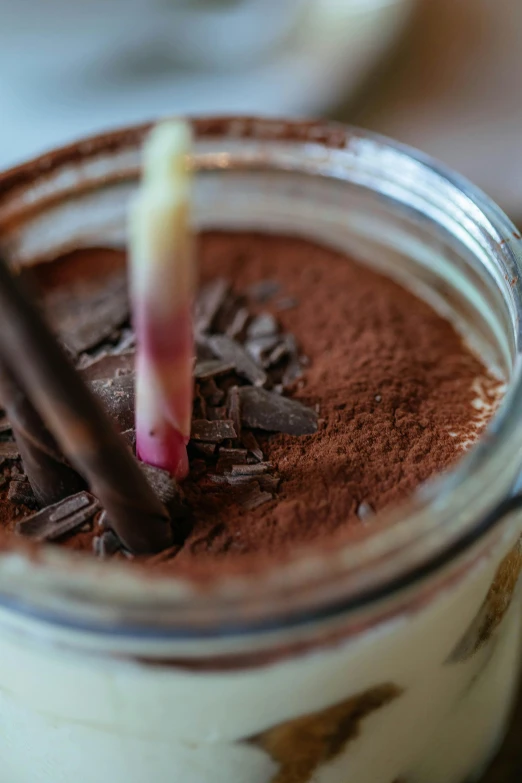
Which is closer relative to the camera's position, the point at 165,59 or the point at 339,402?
the point at 339,402

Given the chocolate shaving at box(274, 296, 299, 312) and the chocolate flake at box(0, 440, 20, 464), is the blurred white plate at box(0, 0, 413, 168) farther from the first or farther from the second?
the chocolate flake at box(0, 440, 20, 464)

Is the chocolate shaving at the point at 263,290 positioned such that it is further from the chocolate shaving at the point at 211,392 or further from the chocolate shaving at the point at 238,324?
the chocolate shaving at the point at 211,392

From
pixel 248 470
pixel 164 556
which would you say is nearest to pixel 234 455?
pixel 248 470

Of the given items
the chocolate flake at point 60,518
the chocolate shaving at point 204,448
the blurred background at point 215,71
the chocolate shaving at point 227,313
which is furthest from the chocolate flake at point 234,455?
the blurred background at point 215,71

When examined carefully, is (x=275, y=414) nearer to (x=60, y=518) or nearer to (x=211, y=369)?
(x=211, y=369)

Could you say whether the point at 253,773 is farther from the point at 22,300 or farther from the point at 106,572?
the point at 22,300

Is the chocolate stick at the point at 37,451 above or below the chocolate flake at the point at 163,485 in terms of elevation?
above

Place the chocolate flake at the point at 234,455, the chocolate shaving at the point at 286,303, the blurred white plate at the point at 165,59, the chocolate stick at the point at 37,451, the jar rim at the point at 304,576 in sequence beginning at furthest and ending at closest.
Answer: the blurred white plate at the point at 165,59
the chocolate shaving at the point at 286,303
the chocolate flake at the point at 234,455
the chocolate stick at the point at 37,451
the jar rim at the point at 304,576
